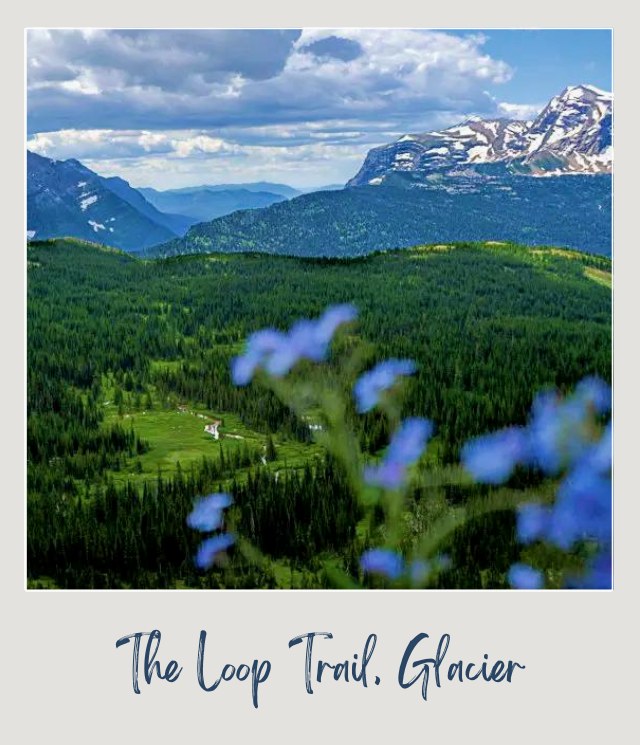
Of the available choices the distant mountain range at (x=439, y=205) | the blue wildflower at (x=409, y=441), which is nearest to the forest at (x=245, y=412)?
the blue wildflower at (x=409, y=441)

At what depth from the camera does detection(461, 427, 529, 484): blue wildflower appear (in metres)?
9.62

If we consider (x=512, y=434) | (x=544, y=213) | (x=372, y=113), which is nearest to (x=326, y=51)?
(x=372, y=113)

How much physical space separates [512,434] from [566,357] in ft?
5.76

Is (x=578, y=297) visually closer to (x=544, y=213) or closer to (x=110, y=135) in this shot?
(x=110, y=135)

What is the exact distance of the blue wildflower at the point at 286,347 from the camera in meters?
10.5

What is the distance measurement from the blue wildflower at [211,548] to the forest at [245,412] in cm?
12

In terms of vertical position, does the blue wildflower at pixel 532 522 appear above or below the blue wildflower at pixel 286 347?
below

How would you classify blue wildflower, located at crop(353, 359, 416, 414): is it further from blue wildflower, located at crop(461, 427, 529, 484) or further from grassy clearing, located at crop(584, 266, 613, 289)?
grassy clearing, located at crop(584, 266, 613, 289)

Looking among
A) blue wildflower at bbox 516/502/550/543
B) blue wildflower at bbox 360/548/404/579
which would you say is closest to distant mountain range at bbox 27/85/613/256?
blue wildflower at bbox 516/502/550/543

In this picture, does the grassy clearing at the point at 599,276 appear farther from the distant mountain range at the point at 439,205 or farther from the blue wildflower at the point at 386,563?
the distant mountain range at the point at 439,205

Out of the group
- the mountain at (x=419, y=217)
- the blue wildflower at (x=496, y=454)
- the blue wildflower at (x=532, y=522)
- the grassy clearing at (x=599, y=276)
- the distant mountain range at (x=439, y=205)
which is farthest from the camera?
the distant mountain range at (x=439, y=205)

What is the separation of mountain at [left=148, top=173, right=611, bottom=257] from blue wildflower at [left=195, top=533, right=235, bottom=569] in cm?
Answer: 4165

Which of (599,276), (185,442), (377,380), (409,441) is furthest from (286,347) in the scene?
(599,276)

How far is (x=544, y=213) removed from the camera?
556 feet
